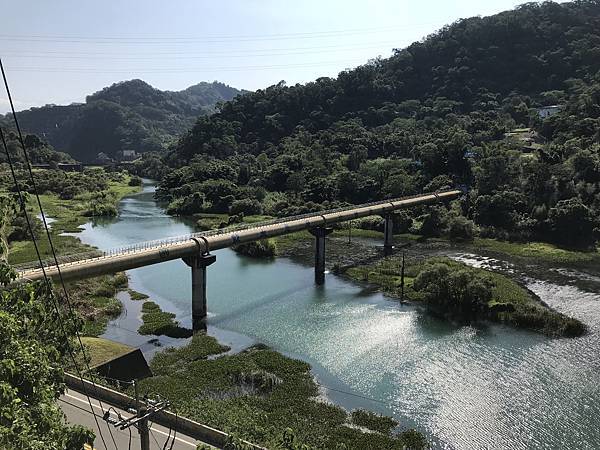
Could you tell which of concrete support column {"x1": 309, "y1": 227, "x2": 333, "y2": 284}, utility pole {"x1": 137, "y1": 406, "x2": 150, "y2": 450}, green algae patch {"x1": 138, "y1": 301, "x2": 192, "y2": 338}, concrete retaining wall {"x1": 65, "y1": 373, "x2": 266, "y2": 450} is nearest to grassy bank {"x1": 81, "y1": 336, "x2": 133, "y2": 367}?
concrete retaining wall {"x1": 65, "y1": 373, "x2": 266, "y2": 450}

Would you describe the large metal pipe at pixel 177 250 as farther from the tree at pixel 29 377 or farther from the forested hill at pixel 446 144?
the forested hill at pixel 446 144

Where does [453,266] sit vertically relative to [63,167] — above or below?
above

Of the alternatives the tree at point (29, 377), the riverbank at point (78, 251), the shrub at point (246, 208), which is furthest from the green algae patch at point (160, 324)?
the shrub at point (246, 208)

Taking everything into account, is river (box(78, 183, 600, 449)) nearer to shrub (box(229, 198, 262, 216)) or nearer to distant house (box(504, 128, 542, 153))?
shrub (box(229, 198, 262, 216))

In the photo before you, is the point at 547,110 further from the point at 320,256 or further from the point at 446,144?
the point at 320,256

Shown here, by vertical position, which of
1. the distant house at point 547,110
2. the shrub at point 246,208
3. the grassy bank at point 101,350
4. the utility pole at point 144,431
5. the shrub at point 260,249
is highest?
the utility pole at point 144,431

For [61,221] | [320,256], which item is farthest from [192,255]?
[61,221]

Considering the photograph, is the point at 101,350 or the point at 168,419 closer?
the point at 168,419
